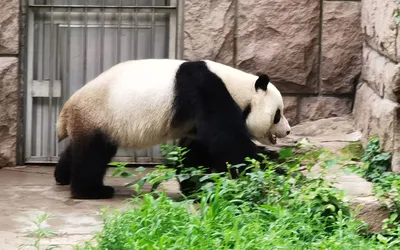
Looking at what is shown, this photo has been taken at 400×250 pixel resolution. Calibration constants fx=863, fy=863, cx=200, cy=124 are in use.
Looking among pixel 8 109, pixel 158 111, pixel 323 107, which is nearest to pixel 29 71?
pixel 8 109

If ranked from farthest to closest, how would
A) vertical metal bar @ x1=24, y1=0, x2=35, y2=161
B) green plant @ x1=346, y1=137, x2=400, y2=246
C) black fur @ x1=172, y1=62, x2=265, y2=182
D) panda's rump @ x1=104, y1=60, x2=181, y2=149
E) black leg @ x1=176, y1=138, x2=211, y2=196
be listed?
vertical metal bar @ x1=24, y1=0, x2=35, y2=161
black leg @ x1=176, y1=138, x2=211, y2=196
panda's rump @ x1=104, y1=60, x2=181, y2=149
black fur @ x1=172, y1=62, x2=265, y2=182
green plant @ x1=346, y1=137, x2=400, y2=246

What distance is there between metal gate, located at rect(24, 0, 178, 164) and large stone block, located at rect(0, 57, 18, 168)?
0.20 m

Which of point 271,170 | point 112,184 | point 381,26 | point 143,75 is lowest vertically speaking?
point 112,184

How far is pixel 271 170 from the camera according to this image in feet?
18.3

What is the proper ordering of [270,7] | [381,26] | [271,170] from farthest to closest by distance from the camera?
[270,7]
[381,26]
[271,170]

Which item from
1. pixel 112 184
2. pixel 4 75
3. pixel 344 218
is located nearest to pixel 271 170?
pixel 344 218

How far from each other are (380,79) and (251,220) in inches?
81.8

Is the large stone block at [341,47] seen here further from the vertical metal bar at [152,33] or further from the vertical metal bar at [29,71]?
the vertical metal bar at [29,71]

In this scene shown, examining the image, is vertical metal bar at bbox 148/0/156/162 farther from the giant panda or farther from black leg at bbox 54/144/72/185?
the giant panda

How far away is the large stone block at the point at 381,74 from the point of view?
19.4 feet

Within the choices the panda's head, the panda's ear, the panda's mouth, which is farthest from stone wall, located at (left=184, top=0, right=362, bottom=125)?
the panda's ear

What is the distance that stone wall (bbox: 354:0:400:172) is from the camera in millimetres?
5945

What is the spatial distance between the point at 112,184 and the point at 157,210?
234cm

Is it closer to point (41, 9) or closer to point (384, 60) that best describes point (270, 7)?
point (384, 60)
